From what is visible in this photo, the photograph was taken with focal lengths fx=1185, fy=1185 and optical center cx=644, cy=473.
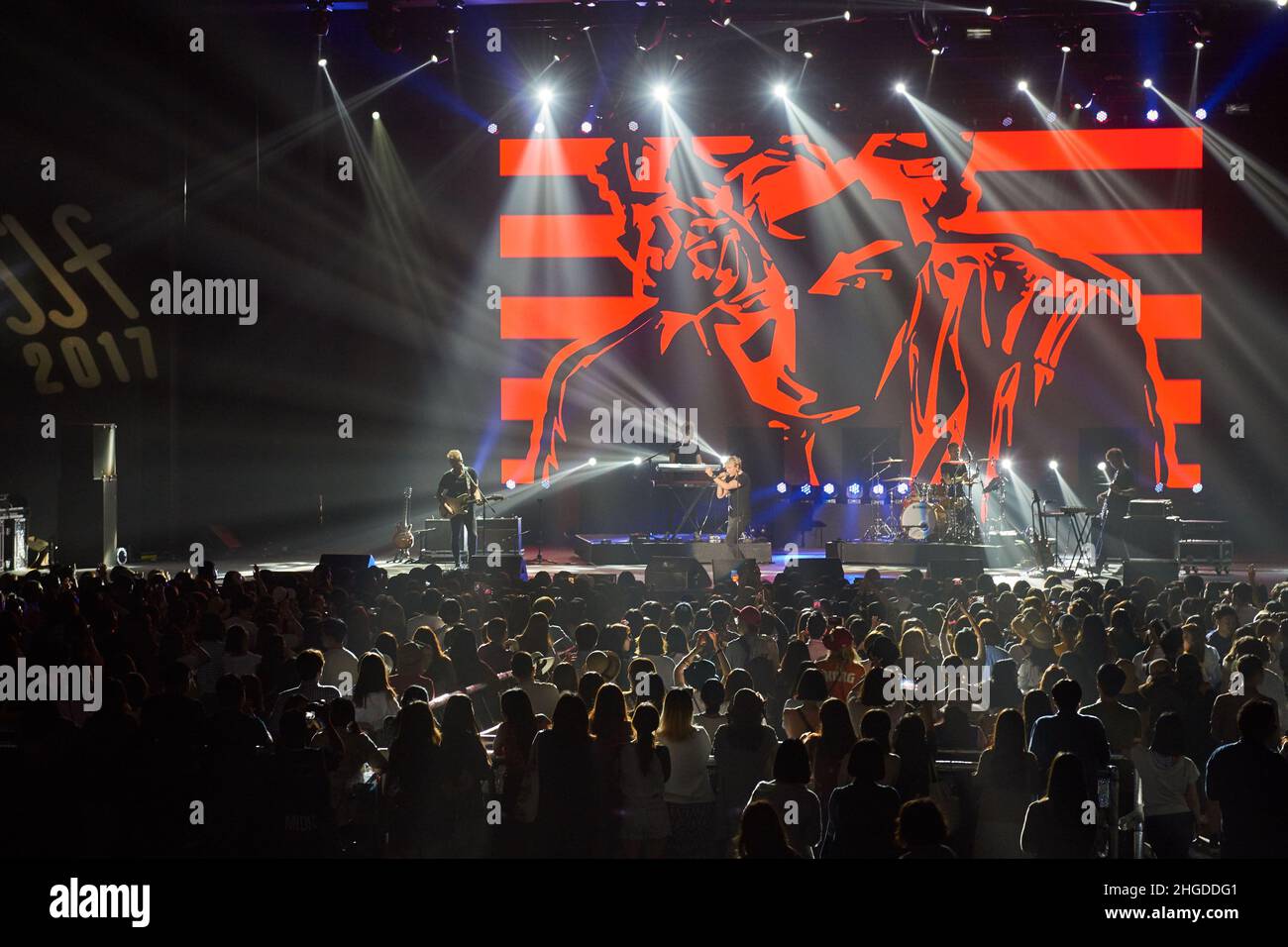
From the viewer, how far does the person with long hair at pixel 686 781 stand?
5.64 m

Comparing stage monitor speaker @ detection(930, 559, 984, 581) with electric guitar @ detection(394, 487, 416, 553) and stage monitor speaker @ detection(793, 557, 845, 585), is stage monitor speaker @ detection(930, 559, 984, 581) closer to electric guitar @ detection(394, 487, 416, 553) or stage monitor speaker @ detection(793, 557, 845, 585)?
stage monitor speaker @ detection(793, 557, 845, 585)

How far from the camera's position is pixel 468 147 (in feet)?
65.1

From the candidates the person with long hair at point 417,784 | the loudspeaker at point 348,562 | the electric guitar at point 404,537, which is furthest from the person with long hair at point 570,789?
the electric guitar at point 404,537

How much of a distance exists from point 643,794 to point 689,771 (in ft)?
1.00

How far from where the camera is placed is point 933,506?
17.1m

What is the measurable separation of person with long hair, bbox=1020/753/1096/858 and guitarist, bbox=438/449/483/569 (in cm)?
1145

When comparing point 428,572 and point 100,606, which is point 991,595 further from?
point 100,606

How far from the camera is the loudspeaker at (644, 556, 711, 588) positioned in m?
12.6

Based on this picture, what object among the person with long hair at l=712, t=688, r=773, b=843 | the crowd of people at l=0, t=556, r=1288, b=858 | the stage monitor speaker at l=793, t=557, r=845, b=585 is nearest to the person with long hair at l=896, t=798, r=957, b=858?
the crowd of people at l=0, t=556, r=1288, b=858

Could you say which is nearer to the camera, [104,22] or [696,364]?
[104,22]

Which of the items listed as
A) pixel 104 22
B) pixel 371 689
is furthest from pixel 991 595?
pixel 104 22
